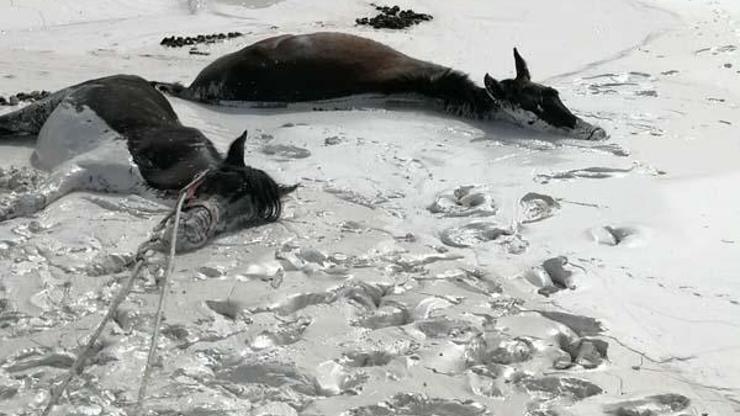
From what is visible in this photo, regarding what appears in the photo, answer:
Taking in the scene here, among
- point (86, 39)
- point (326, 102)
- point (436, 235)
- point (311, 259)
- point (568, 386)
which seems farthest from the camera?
point (86, 39)

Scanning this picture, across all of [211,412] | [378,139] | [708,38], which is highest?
[708,38]

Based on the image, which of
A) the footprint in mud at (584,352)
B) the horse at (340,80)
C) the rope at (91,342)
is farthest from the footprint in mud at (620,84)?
the rope at (91,342)

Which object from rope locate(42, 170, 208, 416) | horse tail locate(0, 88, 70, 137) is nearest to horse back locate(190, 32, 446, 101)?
horse tail locate(0, 88, 70, 137)

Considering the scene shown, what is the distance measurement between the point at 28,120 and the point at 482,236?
3.12m

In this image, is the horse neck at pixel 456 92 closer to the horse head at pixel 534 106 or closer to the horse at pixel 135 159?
the horse head at pixel 534 106

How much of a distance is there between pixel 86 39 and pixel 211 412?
638 centimetres

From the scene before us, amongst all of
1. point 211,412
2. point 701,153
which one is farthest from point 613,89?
point 211,412

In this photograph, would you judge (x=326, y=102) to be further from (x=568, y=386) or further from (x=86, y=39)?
(x=568, y=386)

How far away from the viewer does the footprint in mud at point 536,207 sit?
5.02 meters

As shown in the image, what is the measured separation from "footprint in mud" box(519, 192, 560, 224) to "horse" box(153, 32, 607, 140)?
5.23ft

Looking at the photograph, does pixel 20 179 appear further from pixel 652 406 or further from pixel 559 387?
pixel 652 406

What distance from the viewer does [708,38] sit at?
352 inches

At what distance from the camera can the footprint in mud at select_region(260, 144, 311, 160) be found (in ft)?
19.5

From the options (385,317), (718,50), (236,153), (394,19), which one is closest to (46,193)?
(236,153)
